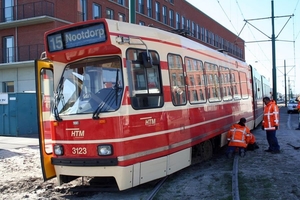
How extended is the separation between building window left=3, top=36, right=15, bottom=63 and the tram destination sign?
76.0ft

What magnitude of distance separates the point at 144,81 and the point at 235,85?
6.43 metres

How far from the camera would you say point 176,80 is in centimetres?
723

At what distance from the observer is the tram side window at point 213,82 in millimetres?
9125

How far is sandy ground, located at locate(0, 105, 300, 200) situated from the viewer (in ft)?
20.9

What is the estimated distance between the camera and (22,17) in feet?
87.5

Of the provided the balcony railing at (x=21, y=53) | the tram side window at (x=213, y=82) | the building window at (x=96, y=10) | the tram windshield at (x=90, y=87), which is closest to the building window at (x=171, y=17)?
the building window at (x=96, y=10)

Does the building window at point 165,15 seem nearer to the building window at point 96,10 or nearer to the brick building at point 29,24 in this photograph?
the brick building at point 29,24

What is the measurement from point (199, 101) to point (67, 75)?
3.22m

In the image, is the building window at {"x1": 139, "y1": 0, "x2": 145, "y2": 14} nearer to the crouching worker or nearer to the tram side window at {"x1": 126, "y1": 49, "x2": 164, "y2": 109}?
the crouching worker

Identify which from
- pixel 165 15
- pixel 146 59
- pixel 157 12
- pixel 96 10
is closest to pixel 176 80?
pixel 146 59

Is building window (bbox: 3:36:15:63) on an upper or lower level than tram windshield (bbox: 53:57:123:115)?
upper

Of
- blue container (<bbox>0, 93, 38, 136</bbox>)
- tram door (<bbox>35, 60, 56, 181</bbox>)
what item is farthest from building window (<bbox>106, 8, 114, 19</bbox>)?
tram door (<bbox>35, 60, 56, 181</bbox>)

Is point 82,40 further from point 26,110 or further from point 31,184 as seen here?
point 26,110

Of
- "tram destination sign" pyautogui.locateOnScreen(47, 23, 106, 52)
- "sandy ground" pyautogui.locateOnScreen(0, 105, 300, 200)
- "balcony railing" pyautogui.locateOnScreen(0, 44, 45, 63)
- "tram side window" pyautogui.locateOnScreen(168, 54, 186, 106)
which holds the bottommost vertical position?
"sandy ground" pyautogui.locateOnScreen(0, 105, 300, 200)
